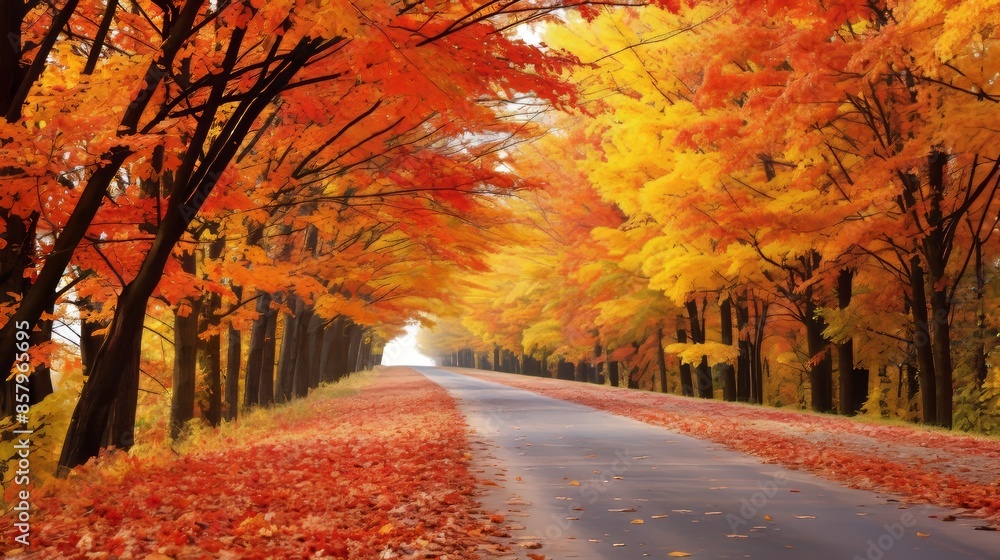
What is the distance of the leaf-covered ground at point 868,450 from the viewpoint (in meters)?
8.52

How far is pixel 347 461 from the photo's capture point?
34.6 feet

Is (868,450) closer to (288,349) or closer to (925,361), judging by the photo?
(925,361)

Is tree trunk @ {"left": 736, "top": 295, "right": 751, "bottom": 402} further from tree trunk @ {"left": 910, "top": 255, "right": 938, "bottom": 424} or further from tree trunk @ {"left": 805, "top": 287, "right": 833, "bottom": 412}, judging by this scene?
tree trunk @ {"left": 910, "top": 255, "right": 938, "bottom": 424}

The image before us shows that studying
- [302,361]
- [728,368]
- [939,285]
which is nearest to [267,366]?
[302,361]

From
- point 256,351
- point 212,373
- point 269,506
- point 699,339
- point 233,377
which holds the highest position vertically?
point 699,339

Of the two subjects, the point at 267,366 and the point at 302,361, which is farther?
the point at 302,361

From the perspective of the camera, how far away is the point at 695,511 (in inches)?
292

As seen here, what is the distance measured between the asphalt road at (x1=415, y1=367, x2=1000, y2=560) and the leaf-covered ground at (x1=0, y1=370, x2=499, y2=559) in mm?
629

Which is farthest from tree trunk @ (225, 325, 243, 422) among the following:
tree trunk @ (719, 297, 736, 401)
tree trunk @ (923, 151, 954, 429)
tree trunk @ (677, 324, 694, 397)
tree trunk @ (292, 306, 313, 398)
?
tree trunk @ (677, 324, 694, 397)

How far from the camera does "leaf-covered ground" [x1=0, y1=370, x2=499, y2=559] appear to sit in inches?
225

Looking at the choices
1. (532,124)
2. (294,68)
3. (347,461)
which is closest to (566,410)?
(532,124)

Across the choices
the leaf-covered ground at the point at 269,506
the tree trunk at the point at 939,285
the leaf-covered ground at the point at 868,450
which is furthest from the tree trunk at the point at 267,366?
the tree trunk at the point at 939,285

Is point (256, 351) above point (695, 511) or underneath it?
above

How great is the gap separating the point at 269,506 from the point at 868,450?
837 cm
